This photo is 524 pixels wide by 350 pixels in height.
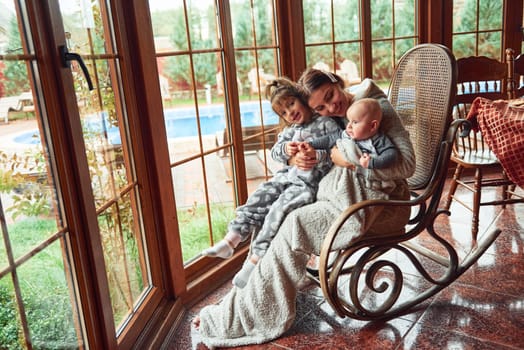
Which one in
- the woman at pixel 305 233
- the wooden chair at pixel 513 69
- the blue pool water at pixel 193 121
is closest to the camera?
the blue pool water at pixel 193 121

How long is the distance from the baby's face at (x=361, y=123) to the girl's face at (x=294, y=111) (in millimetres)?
284

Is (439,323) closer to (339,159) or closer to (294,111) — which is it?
(339,159)

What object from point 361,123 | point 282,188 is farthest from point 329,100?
point 282,188

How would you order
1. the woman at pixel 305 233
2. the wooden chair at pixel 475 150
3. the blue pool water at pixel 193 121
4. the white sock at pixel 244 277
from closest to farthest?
the blue pool water at pixel 193 121 < the woman at pixel 305 233 < the white sock at pixel 244 277 < the wooden chair at pixel 475 150

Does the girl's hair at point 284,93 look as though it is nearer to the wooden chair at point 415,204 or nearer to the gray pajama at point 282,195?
the gray pajama at point 282,195

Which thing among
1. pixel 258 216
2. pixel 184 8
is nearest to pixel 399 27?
pixel 184 8

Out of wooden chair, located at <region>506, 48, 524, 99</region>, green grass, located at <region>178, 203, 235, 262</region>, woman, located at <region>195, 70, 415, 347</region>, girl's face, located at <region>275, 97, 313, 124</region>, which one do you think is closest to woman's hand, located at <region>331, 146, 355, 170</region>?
woman, located at <region>195, 70, 415, 347</region>

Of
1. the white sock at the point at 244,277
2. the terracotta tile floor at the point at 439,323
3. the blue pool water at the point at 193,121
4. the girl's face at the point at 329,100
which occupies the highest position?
the girl's face at the point at 329,100

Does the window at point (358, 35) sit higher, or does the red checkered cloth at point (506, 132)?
the window at point (358, 35)

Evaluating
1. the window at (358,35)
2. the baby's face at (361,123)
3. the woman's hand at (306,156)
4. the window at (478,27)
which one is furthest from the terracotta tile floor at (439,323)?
the window at (478,27)

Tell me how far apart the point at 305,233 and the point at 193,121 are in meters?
0.92

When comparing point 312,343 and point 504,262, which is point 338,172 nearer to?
point 312,343

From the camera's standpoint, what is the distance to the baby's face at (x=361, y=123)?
1.96m

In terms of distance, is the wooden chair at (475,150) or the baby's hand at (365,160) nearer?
the baby's hand at (365,160)
